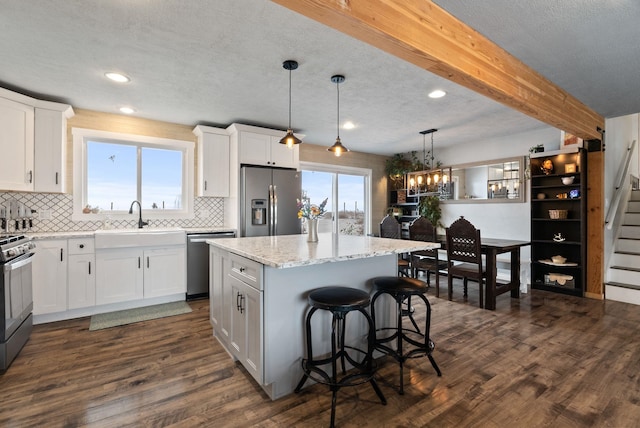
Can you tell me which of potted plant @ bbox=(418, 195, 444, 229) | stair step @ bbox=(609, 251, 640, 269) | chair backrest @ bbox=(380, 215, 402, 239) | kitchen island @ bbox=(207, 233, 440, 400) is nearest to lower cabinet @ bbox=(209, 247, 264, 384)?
kitchen island @ bbox=(207, 233, 440, 400)

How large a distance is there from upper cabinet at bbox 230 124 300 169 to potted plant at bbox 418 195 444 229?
290cm

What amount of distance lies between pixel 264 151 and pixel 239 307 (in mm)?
2908

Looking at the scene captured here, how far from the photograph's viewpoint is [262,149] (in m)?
4.65

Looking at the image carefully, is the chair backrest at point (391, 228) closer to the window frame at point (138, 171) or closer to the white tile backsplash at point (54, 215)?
the window frame at point (138, 171)

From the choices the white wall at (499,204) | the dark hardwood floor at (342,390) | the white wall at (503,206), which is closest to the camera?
the dark hardwood floor at (342,390)

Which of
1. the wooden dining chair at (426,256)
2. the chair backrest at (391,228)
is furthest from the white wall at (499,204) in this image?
the chair backrest at (391,228)

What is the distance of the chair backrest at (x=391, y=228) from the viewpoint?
474cm

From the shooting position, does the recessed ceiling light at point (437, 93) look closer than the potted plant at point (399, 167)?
Yes

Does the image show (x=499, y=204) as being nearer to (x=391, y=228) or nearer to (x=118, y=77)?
(x=391, y=228)

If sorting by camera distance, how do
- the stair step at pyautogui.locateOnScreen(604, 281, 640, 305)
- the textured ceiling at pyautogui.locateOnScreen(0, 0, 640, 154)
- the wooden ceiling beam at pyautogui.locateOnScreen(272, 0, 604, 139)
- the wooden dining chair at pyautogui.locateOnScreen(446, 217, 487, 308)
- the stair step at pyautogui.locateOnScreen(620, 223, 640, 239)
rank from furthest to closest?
the stair step at pyautogui.locateOnScreen(620, 223, 640, 239) → the stair step at pyautogui.locateOnScreen(604, 281, 640, 305) → the wooden dining chair at pyautogui.locateOnScreen(446, 217, 487, 308) → the textured ceiling at pyautogui.locateOnScreen(0, 0, 640, 154) → the wooden ceiling beam at pyautogui.locateOnScreen(272, 0, 604, 139)

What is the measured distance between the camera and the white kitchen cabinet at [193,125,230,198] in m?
4.49

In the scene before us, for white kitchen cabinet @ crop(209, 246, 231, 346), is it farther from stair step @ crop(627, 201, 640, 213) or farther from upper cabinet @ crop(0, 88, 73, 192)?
stair step @ crop(627, 201, 640, 213)

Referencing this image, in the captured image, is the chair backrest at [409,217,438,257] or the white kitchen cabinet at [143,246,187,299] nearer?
the white kitchen cabinet at [143,246,187,299]

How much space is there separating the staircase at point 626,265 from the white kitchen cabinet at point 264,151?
4783 millimetres
